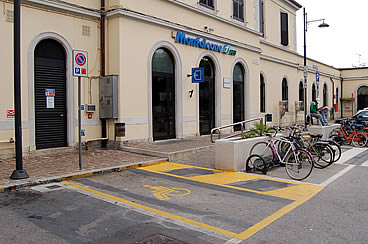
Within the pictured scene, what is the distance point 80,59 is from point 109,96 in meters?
3.40

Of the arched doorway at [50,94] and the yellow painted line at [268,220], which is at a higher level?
the arched doorway at [50,94]

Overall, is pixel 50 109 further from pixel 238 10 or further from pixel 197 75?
pixel 238 10

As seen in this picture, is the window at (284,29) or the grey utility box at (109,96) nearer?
the grey utility box at (109,96)

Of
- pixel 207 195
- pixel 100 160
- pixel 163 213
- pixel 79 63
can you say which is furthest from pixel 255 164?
pixel 79 63

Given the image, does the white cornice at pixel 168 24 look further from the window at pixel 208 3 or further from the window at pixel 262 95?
the window at pixel 262 95

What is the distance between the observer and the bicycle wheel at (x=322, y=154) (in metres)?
9.44

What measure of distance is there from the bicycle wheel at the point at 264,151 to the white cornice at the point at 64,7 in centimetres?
732

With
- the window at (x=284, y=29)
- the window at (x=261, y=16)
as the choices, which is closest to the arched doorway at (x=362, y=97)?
the window at (x=284, y=29)

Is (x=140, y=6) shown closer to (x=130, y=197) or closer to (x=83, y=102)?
(x=83, y=102)

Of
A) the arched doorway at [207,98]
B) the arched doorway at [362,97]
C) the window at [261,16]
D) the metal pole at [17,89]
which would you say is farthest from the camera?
the arched doorway at [362,97]

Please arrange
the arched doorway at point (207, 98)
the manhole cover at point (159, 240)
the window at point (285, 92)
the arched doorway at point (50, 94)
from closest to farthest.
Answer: the manhole cover at point (159, 240) → the arched doorway at point (50, 94) → the arched doorway at point (207, 98) → the window at point (285, 92)

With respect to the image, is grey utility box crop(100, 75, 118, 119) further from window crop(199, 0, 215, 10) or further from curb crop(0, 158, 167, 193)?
window crop(199, 0, 215, 10)

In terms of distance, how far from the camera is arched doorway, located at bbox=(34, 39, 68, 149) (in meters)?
10.7

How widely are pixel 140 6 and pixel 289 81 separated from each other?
16.8 m
